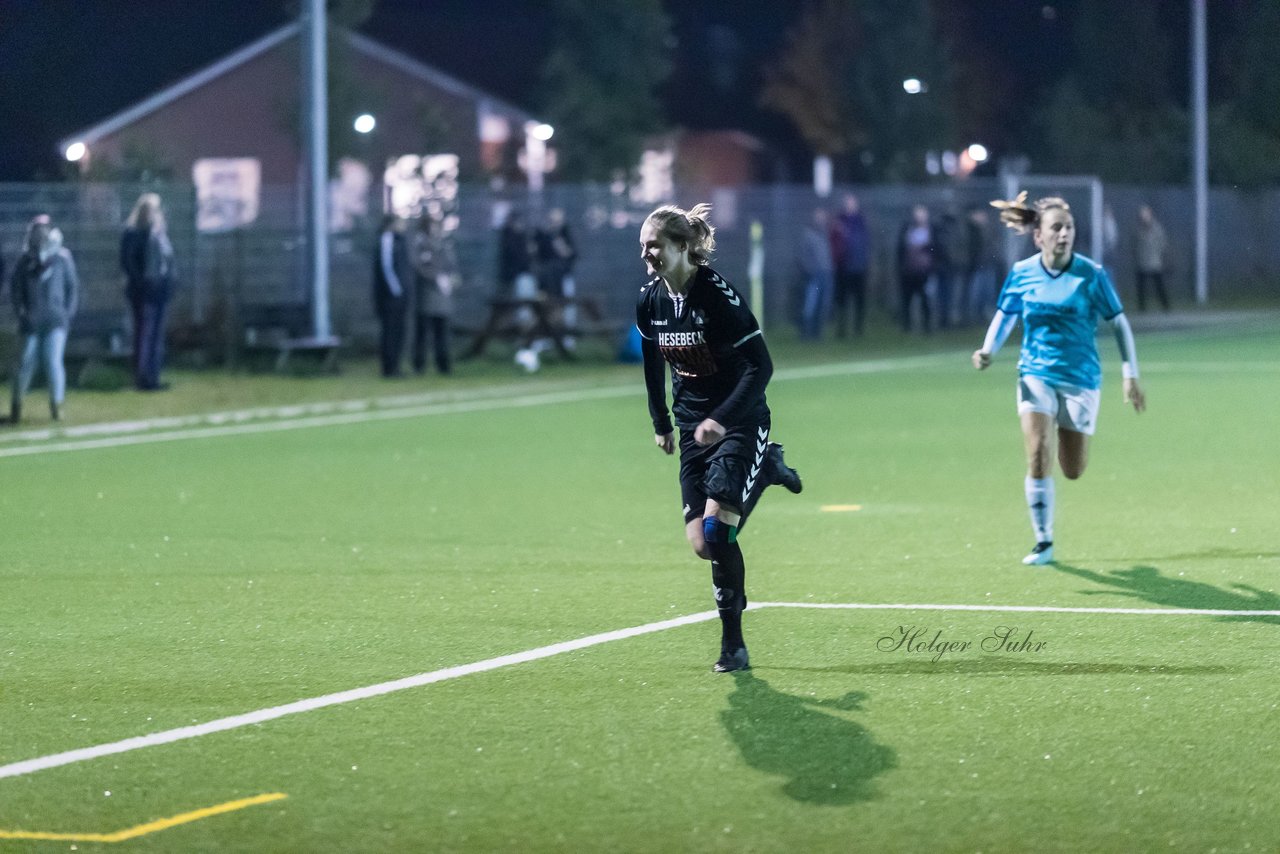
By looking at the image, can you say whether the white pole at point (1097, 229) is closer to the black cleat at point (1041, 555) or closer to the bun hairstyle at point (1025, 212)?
the bun hairstyle at point (1025, 212)

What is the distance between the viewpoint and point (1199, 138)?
4356cm

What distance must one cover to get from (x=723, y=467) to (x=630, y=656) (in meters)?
0.87

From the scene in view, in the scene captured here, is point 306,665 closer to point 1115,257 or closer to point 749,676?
point 749,676

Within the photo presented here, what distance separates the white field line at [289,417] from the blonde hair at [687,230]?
33.7 feet

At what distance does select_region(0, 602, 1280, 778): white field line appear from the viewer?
6797 millimetres

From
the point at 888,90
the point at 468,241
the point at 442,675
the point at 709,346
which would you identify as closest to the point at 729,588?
the point at 709,346

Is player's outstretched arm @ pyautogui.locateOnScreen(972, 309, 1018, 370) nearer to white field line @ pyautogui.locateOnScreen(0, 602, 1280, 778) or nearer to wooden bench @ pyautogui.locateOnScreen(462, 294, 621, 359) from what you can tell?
white field line @ pyautogui.locateOnScreen(0, 602, 1280, 778)

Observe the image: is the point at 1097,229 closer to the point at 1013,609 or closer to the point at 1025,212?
the point at 1025,212

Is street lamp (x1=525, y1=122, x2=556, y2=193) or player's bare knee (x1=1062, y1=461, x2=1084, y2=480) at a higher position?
street lamp (x1=525, y1=122, x2=556, y2=193)

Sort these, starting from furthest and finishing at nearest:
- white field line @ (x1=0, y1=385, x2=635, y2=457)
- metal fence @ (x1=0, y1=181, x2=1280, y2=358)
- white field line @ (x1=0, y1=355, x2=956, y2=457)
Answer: metal fence @ (x1=0, y1=181, x2=1280, y2=358) < white field line @ (x1=0, y1=355, x2=956, y2=457) < white field line @ (x1=0, y1=385, x2=635, y2=457)

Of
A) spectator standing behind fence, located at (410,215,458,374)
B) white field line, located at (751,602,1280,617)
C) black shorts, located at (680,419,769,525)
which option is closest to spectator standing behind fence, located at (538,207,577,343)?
spectator standing behind fence, located at (410,215,458,374)

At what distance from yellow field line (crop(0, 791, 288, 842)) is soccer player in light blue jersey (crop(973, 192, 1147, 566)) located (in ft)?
A: 18.1

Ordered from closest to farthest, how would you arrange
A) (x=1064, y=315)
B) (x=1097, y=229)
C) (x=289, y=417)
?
(x=1064, y=315) → (x=289, y=417) → (x=1097, y=229)

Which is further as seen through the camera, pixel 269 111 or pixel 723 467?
pixel 269 111
